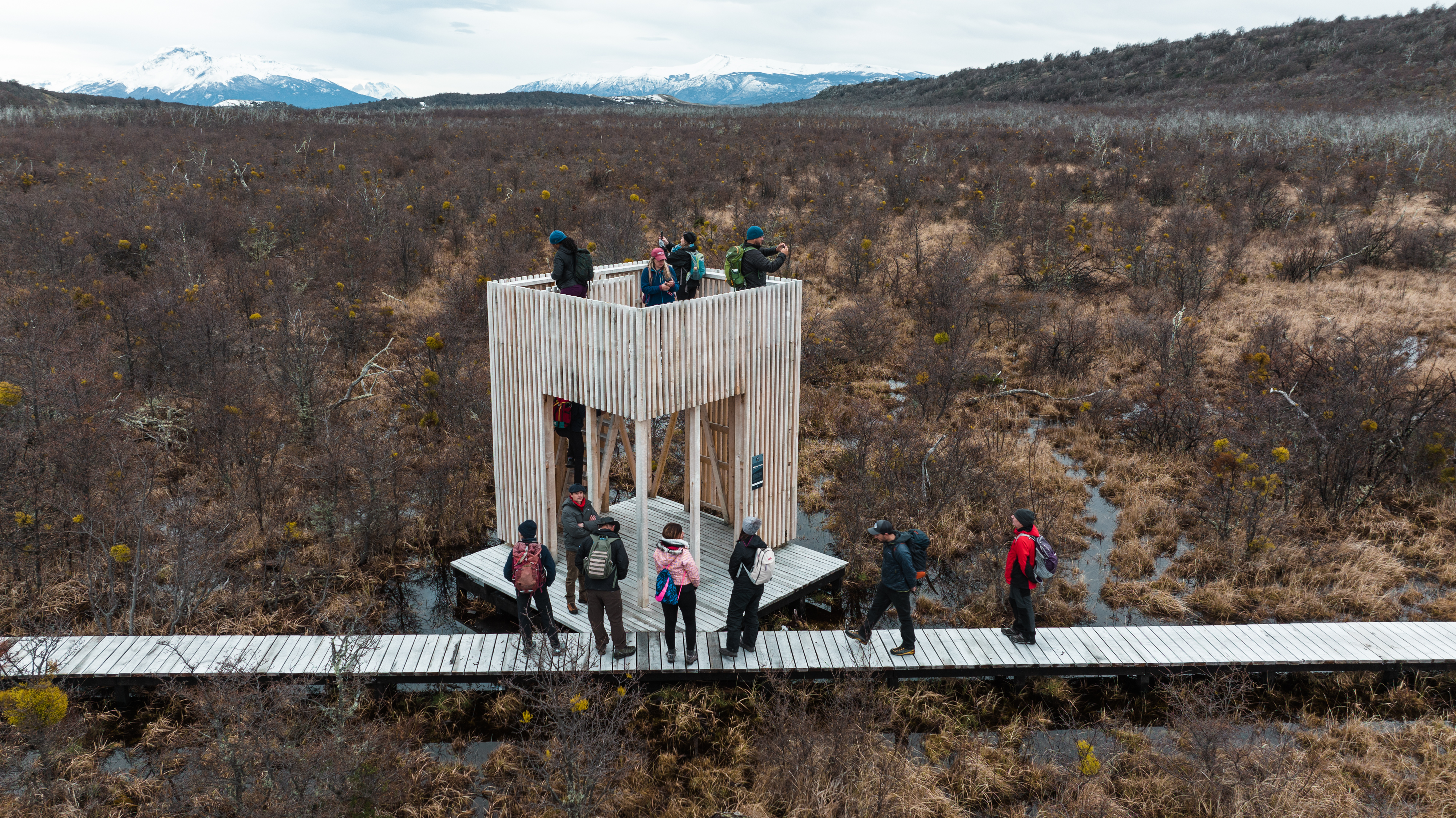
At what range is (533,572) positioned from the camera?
7.37 metres

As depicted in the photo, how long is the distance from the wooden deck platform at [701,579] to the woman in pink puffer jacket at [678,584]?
1.60 ft

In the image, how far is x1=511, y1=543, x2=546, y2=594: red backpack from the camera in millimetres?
7328

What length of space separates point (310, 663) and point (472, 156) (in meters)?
26.0

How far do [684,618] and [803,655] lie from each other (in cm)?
116

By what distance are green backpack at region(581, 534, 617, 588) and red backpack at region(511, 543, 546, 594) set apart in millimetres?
474

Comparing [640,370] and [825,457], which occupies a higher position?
[640,370]

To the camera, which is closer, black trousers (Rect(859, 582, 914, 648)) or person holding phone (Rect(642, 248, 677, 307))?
black trousers (Rect(859, 582, 914, 648))

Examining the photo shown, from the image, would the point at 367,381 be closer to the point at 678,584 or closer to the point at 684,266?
the point at 684,266

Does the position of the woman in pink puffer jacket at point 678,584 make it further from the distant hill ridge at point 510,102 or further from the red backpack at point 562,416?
the distant hill ridge at point 510,102

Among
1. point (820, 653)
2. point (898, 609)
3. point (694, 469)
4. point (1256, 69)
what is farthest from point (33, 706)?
point (1256, 69)

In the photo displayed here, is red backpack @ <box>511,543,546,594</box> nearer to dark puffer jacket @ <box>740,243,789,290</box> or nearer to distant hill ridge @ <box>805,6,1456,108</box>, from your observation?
dark puffer jacket @ <box>740,243,789,290</box>

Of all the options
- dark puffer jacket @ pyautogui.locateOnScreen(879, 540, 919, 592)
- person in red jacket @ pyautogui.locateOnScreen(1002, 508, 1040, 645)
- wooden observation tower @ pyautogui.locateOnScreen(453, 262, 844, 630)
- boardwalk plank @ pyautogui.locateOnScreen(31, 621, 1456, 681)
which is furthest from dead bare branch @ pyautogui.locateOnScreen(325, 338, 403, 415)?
person in red jacket @ pyautogui.locateOnScreen(1002, 508, 1040, 645)

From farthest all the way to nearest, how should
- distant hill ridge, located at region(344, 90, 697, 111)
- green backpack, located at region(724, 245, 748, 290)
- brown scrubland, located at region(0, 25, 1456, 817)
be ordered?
distant hill ridge, located at region(344, 90, 697, 111) < green backpack, located at region(724, 245, 748, 290) < brown scrubland, located at region(0, 25, 1456, 817)

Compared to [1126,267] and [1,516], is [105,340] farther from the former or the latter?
[1126,267]
